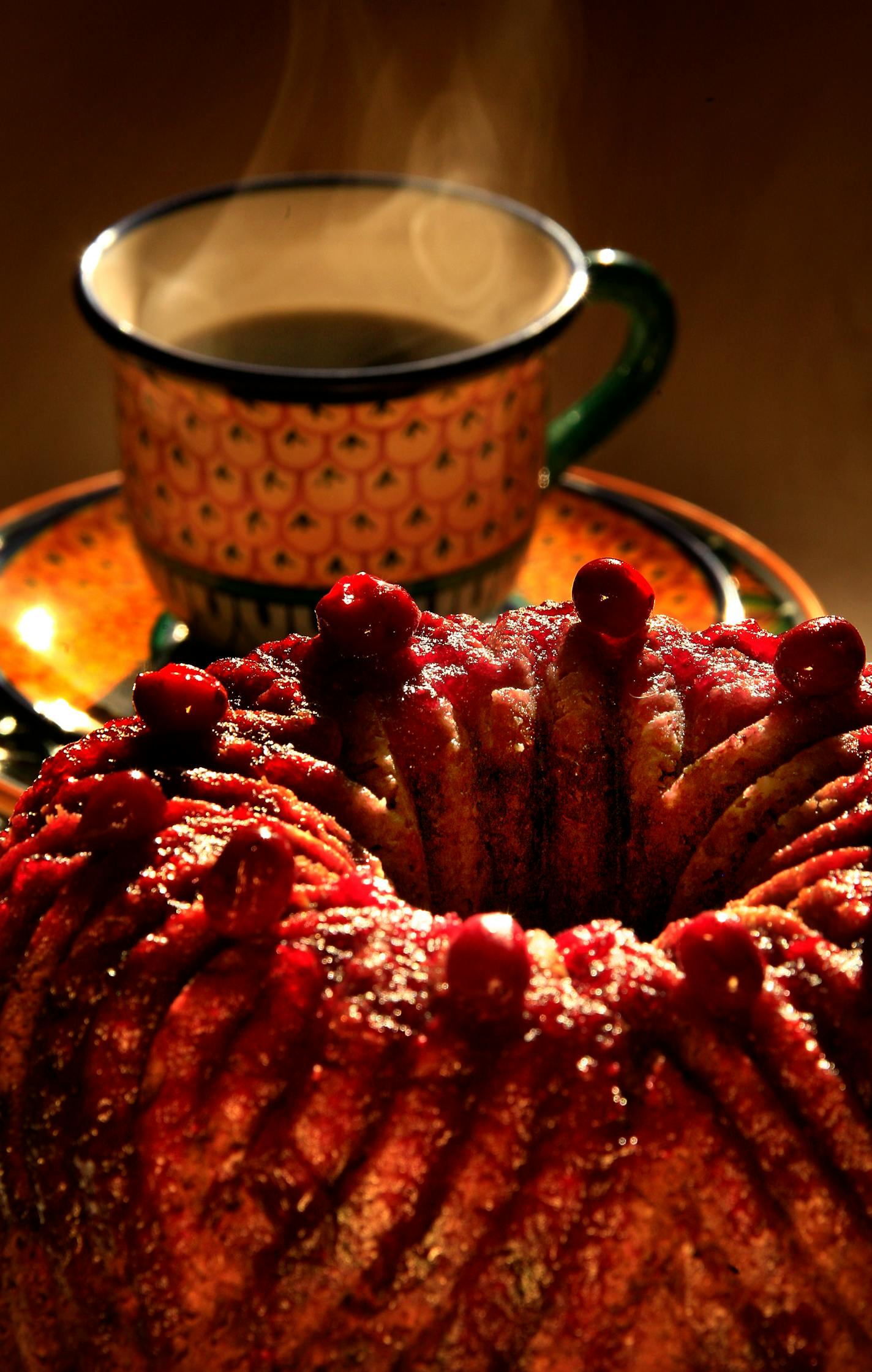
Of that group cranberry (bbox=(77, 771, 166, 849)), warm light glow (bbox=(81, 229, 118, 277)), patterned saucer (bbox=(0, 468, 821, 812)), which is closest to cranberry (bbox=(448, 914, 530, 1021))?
cranberry (bbox=(77, 771, 166, 849))

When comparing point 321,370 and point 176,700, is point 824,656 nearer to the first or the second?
point 176,700

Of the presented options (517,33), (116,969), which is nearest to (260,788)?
(116,969)

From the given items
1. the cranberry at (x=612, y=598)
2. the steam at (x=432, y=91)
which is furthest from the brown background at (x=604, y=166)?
the cranberry at (x=612, y=598)

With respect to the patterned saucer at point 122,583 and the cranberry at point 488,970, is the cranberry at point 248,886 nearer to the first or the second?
the cranberry at point 488,970

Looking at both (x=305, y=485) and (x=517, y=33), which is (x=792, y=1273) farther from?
(x=517, y=33)

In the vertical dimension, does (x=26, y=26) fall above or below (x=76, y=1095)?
above

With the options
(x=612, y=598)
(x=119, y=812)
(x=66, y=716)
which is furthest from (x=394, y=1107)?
(x=66, y=716)

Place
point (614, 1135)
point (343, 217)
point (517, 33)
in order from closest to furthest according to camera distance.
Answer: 1. point (614, 1135)
2. point (343, 217)
3. point (517, 33)
